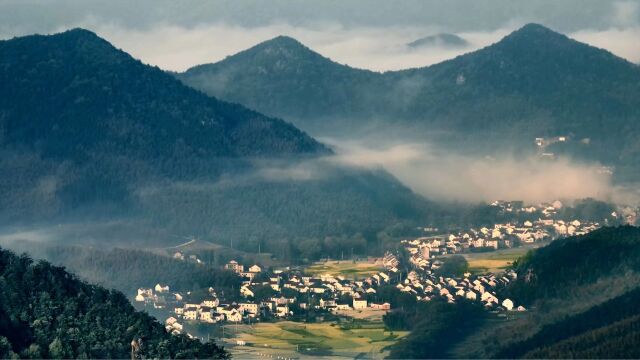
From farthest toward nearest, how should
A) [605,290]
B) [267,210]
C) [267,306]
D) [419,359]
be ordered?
[267,210], [267,306], [605,290], [419,359]

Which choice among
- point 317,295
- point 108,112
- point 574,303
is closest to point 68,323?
point 574,303


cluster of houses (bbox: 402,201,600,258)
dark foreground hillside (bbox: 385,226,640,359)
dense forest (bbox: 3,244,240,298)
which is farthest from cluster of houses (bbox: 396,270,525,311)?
dense forest (bbox: 3,244,240,298)

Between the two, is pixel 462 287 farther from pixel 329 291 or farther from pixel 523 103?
pixel 523 103

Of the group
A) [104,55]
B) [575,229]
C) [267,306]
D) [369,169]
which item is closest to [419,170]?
[369,169]

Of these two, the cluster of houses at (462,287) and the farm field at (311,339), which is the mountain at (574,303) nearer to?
the cluster of houses at (462,287)

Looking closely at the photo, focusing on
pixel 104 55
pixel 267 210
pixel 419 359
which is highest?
pixel 104 55

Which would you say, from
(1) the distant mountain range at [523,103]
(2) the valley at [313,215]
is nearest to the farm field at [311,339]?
(2) the valley at [313,215]

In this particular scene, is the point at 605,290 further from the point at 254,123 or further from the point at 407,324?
the point at 254,123
